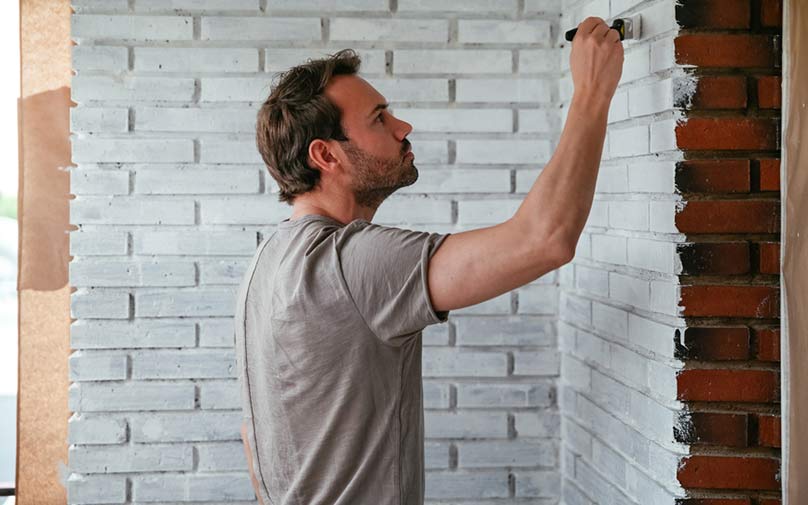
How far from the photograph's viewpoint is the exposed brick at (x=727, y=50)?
62.7 inches

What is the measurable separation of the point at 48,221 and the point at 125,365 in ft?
1.44

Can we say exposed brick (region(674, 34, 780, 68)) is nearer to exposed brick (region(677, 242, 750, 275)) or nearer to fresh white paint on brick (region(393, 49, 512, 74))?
exposed brick (region(677, 242, 750, 275))

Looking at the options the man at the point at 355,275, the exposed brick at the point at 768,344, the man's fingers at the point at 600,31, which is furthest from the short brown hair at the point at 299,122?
→ the exposed brick at the point at 768,344

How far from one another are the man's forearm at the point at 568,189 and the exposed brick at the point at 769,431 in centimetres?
57

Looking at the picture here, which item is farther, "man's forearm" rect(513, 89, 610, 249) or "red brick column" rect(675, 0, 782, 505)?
"red brick column" rect(675, 0, 782, 505)

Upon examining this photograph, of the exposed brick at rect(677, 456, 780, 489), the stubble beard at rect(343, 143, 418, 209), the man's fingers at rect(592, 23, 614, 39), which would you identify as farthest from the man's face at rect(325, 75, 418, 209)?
the exposed brick at rect(677, 456, 780, 489)

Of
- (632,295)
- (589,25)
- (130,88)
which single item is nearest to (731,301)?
(632,295)

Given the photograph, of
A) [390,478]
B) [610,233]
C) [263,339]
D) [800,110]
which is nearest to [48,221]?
[263,339]

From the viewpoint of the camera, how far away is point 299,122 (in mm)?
1720

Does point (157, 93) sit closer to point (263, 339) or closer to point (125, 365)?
point (125, 365)

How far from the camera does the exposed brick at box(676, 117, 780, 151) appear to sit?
160cm

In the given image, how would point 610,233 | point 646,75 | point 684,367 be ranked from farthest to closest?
point 610,233, point 646,75, point 684,367

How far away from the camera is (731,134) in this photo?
161 cm

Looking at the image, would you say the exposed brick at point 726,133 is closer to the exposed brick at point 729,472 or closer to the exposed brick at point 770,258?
the exposed brick at point 770,258
